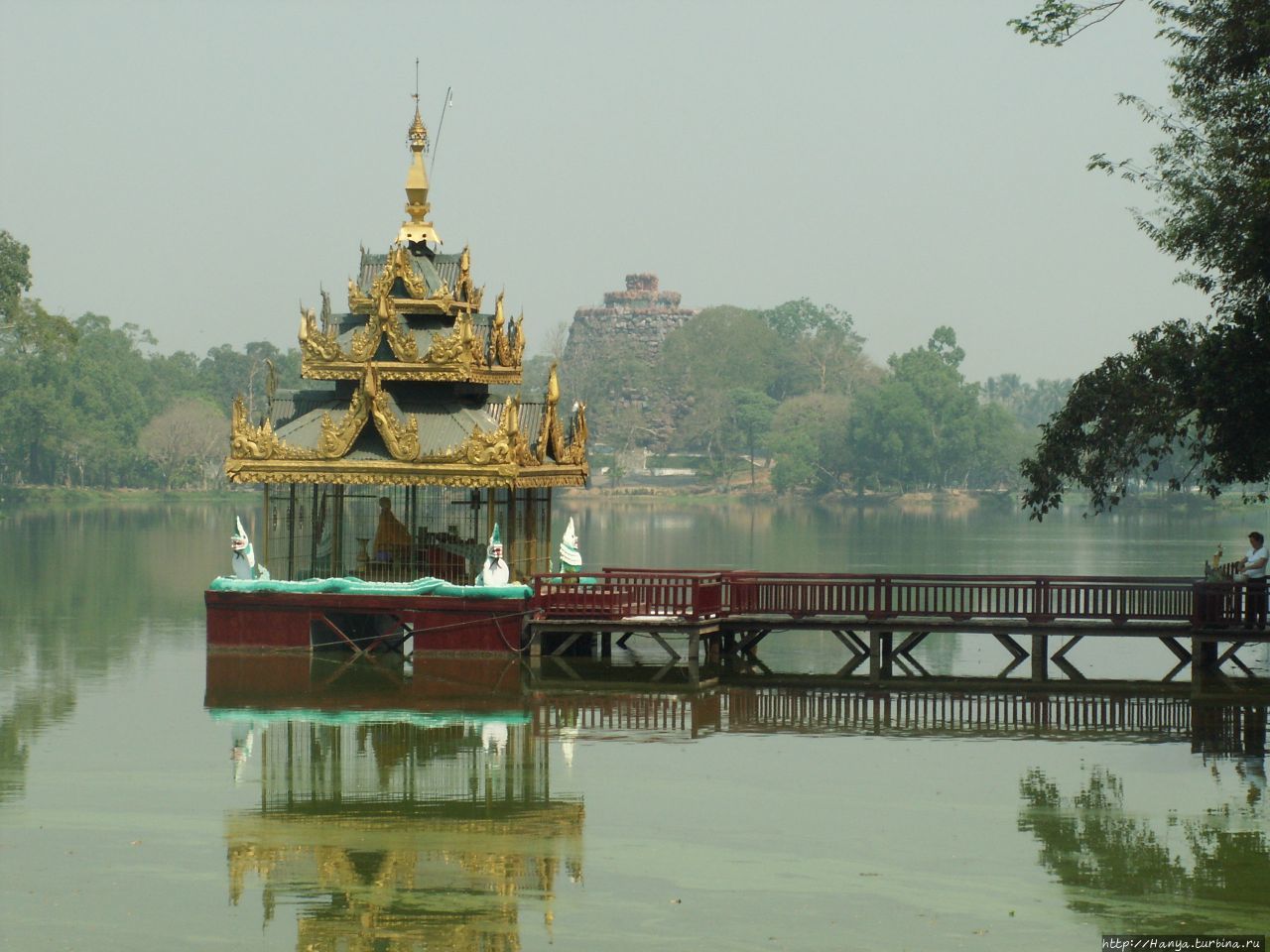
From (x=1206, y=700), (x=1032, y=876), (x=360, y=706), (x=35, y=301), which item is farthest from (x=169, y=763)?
(x=35, y=301)

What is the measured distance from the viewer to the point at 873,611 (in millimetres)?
30625

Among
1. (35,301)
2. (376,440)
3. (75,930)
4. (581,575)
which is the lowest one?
(75,930)

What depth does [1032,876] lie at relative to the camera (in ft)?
61.2

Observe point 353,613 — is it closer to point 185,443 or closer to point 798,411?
point 185,443

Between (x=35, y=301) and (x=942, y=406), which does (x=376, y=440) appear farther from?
(x=942, y=406)

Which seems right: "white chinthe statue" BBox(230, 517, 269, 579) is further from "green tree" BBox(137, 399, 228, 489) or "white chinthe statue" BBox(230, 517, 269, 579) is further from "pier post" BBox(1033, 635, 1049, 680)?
"green tree" BBox(137, 399, 228, 489)

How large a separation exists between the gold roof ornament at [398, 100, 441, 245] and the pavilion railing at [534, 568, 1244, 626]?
6.94m

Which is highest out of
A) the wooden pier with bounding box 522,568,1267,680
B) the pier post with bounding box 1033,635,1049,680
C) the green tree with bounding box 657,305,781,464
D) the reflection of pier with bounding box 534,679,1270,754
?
the green tree with bounding box 657,305,781,464

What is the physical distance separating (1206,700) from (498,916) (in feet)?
49.9

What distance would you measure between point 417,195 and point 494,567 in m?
7.47

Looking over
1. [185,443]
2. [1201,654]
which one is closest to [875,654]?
[1201,654]

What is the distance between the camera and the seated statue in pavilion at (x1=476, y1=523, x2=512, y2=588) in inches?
1227

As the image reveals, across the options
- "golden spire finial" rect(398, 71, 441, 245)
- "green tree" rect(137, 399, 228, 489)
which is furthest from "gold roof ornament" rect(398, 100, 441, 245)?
"green tree" rect(137, 399, 228, 489)

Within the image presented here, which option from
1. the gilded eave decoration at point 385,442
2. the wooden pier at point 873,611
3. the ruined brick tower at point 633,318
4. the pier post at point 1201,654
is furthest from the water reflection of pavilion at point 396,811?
the ruined brick tower at point 633,318
